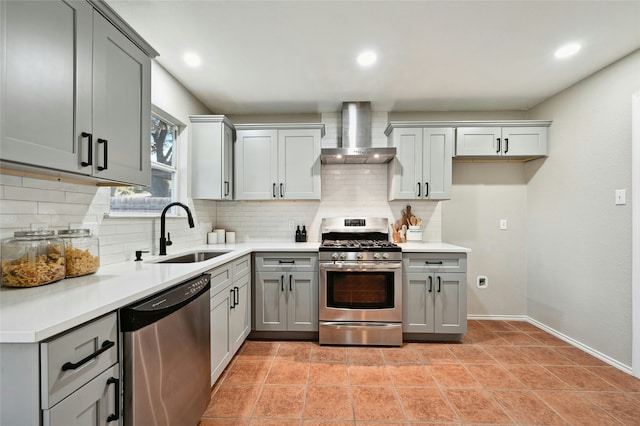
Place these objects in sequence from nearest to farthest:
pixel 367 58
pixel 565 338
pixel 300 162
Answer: pixel 367 58 → pixel 565 338 → pixel 300 162

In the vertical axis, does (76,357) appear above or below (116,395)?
above

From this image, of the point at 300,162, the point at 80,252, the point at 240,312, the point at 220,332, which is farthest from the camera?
the point at 300,162

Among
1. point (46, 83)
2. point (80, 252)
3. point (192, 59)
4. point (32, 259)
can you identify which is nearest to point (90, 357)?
point (32, 259)

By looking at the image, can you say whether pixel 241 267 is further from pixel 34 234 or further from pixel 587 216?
pixel 587 216

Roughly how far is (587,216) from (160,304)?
3.61 metres

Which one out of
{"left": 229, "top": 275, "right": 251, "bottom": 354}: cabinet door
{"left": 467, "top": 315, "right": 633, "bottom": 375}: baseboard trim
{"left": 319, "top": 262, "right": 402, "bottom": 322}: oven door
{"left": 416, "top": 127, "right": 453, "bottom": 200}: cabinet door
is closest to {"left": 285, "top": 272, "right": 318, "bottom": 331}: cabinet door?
{"left": 319, "top": 262, "right": 402, "bottom": 322}: oven door

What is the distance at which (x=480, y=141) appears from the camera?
3.24 m

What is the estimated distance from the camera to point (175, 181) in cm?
295

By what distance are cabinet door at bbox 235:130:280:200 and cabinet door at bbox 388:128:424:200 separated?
55.9 inches

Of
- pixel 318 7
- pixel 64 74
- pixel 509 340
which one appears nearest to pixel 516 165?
pixel 509 340

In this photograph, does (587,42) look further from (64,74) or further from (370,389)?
(64,74)

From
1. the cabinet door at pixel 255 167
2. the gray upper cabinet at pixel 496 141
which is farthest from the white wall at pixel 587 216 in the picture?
the cabinet door at pixel 255 167

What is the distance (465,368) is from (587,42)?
2.80m

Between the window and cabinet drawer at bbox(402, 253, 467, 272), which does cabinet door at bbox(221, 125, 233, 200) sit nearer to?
the window
